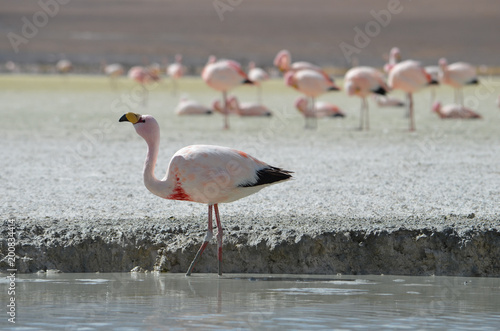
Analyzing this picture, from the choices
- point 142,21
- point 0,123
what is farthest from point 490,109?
point 142,21

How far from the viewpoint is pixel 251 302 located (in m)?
4.88

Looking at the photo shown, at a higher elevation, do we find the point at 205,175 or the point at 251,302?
the point at 205,175

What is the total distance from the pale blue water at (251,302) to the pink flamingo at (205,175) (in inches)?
18.5

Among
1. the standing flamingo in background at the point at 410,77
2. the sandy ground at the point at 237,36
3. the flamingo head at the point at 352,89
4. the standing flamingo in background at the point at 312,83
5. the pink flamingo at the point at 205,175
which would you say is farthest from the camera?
the sandy ground at the point at 237,36

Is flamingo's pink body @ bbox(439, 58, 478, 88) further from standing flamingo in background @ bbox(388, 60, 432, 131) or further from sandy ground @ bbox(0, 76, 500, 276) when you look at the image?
sandy ground @ bbox(0, 76, 500, 276)

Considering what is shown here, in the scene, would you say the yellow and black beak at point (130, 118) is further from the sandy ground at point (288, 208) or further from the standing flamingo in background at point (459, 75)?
the standing flamingo in background at point (459, 75)

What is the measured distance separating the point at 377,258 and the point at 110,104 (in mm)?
16700

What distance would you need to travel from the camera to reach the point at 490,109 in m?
19.1

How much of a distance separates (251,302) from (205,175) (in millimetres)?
954

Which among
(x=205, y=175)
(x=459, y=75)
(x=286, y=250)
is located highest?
(x=459, y=75)

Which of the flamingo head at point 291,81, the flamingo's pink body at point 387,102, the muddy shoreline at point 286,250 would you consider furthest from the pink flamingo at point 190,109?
the muddy shoreline at point 286,250

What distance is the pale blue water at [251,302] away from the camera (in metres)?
4.36

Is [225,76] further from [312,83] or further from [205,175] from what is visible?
[205,175]

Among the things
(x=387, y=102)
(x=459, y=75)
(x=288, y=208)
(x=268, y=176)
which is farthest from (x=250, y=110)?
(x=268, y=176)
